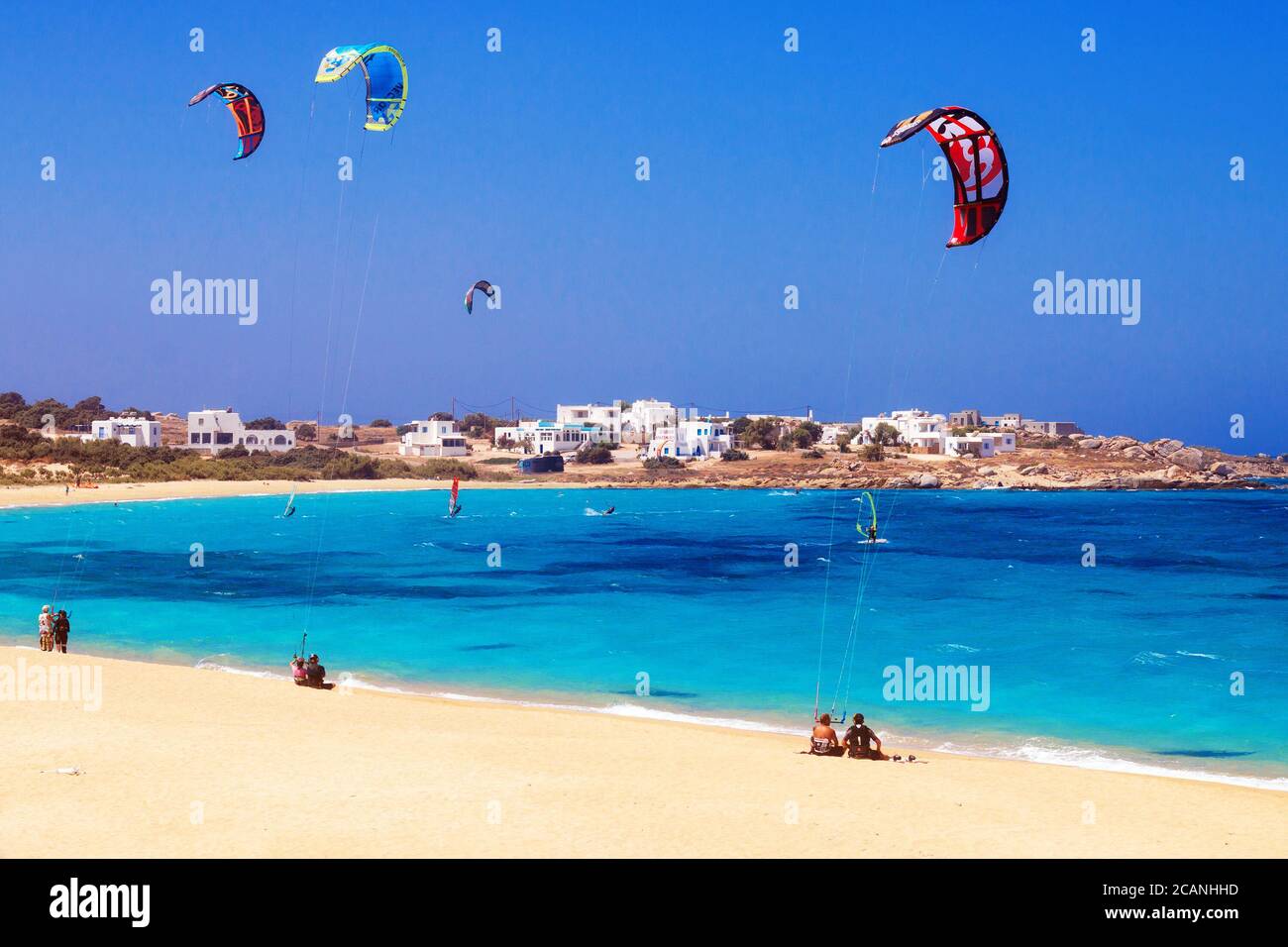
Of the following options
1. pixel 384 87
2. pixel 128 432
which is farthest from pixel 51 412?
pixel 384 87

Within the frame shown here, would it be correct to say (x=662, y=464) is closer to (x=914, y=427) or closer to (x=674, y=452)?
(x=674, y=452)

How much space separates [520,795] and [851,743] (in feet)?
13.9

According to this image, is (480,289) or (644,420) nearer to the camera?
(480,289)

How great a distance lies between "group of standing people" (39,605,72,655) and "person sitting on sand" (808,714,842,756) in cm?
1236

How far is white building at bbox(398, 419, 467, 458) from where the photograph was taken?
111875mm

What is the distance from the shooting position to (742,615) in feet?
93.3

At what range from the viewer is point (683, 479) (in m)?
99.0

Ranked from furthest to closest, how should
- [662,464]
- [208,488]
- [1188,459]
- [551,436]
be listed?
[1188,459], [551,436], [662,464], [208,488]

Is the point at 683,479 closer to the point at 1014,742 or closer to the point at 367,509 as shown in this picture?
the point at 367,509

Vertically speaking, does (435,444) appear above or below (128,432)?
below

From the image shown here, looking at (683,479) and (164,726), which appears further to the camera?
(683,479)

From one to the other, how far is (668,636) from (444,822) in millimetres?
15728

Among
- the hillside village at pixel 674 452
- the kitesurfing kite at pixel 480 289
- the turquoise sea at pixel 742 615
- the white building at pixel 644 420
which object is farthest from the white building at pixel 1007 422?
the kitesurfing kite at pixel 480 289
